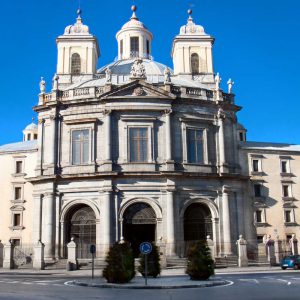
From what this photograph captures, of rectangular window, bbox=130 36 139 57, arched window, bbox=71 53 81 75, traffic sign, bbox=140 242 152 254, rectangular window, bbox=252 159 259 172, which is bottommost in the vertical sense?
traffic sign, bbox=140 242 152 254

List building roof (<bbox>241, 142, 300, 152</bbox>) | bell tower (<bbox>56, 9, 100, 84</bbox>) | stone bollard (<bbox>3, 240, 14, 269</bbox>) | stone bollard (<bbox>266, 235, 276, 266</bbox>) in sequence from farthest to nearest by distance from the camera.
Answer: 1. bell tower (<bbox>56, 9, 100, 84</bbox>)
2. building roof (<bbox>241, 142, 300, 152</bbox>)
3. stone bollard (<bbox>266, 235, 276, 266</bbox>)
4. stone bollard (<bbox>3, 240, 14, 269</bbox>)

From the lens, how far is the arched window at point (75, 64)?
52.3m

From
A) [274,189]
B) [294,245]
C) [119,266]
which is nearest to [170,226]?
[294,245]

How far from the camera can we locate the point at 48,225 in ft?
138

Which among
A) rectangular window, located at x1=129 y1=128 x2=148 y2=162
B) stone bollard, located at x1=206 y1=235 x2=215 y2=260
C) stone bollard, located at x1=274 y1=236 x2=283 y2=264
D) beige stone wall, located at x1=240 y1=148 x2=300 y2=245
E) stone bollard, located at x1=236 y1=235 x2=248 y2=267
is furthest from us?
beige stone wall, located at x1=240 y1=148 x2=300 y2=245

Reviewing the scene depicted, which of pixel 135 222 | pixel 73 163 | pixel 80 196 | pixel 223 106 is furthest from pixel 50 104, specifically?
pixel 223 106

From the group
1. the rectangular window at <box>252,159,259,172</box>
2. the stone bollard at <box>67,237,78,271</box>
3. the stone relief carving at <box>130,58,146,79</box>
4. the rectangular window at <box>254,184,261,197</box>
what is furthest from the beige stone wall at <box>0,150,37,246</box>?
the rectangular window at <box>254,184,261,197</box>

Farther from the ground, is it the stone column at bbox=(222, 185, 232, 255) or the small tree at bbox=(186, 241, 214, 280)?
the stone column at bbox=(222, 185, 232, 255)

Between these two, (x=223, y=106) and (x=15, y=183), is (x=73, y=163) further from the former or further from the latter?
(x=223, y=106)

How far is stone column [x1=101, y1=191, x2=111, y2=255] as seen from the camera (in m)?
40.1

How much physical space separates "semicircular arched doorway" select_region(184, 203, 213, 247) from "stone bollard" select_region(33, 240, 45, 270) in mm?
12196

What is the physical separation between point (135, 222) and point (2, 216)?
1365 cm

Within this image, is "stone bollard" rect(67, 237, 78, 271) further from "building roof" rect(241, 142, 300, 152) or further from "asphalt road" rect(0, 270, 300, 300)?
"building roof" rect(241, 142, 300, 152)

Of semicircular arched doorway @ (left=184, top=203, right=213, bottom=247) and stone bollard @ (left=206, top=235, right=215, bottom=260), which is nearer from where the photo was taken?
stone bollard @ (left=206, top=235, right=215, bottom=260)
